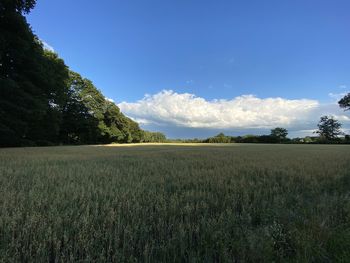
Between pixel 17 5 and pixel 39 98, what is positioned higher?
pixel 17 5

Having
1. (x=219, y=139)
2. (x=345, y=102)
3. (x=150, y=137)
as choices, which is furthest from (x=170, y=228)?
(x=150, y=137)

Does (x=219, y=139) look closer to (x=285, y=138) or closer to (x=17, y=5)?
(x=285, y=138)

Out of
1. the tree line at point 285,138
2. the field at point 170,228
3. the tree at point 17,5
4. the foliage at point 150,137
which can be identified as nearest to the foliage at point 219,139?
the tree line at point 285,138

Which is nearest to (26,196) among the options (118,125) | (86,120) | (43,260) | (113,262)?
(43,260)

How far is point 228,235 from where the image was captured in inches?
121

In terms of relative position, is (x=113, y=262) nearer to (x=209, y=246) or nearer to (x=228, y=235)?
(x=209, y=246)

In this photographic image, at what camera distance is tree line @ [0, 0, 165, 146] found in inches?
647

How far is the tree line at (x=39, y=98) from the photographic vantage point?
16422 millimetres

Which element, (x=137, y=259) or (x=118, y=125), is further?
(x=118, y=125)

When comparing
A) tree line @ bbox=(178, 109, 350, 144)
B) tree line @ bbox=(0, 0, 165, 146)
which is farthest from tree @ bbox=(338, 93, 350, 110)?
tree line @ bbox=(0, 0, 165, 146)

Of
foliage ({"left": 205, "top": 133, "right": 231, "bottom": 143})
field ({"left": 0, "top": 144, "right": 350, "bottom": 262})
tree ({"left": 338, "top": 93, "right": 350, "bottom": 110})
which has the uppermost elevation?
tree ({"left": 338, "top": 93, "right": 350, "bottom": 110})

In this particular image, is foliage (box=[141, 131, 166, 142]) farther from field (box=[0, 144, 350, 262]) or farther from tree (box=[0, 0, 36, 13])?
field (box=[0, 144, 350, 262])

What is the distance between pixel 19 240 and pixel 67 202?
1466 mm

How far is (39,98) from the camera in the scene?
19.6 metres
